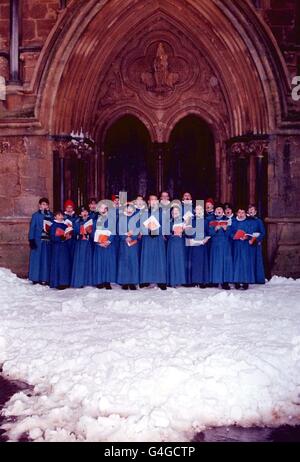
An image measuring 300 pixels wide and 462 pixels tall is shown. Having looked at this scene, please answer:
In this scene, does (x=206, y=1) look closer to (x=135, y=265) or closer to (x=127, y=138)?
(x=127, y=138)

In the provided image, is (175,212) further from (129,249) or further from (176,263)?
(129,249)

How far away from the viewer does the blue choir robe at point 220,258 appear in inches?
341

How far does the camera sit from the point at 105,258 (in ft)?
28.5

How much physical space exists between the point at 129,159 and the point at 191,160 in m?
1.43

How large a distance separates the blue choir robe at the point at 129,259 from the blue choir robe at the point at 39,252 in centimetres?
145

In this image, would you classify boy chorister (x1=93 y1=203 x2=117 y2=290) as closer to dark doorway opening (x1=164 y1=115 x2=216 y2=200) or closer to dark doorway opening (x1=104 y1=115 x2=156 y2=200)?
dark doorway opening (x1=104 y1=115 x2=156 y2=200)

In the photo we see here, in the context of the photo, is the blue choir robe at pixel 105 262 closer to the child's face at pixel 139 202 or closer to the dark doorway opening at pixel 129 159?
the child's face at pixel 139 202

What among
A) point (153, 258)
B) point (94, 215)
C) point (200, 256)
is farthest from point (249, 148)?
point (94, 215)

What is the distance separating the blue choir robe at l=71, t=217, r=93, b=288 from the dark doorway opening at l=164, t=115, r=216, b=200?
326 centimetres

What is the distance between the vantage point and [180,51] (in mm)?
11289

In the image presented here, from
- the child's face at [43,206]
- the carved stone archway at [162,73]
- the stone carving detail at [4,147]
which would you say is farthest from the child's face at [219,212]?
the stone carving detail at [4,147]

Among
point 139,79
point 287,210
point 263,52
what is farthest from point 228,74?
Result: point 287,210

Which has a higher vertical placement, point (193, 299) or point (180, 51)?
point (180, 51)
